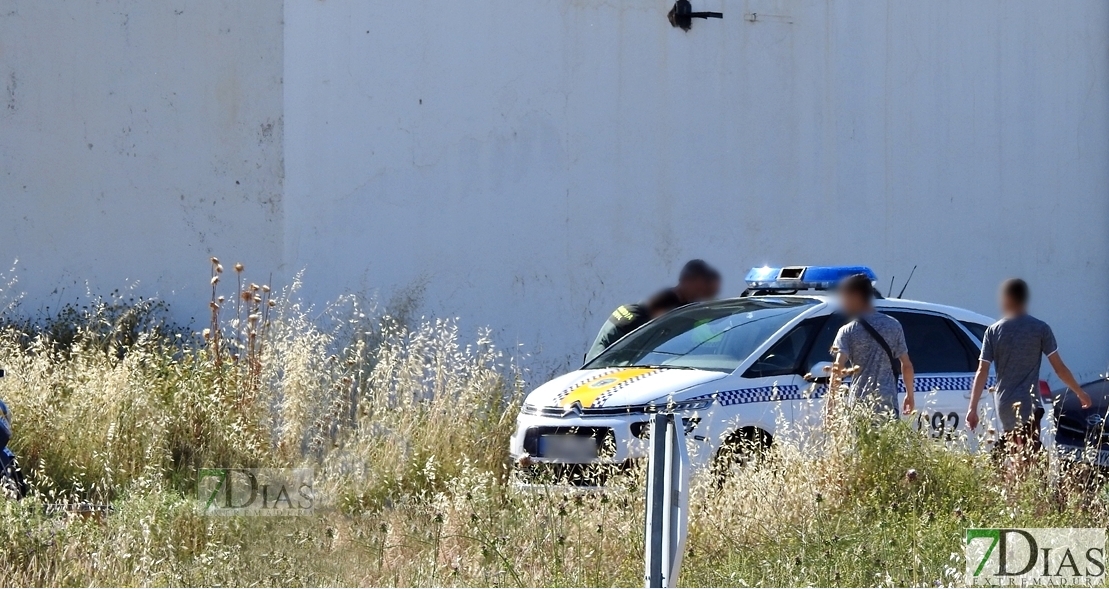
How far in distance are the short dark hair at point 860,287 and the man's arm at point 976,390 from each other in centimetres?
75

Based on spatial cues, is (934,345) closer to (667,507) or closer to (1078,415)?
(1078,415)

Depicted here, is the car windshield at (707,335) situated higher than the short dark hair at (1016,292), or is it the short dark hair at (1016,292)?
the short dark hair at (1016,292)

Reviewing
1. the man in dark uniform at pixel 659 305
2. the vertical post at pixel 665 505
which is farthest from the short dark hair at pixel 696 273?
the vertical post at pixel 665 505

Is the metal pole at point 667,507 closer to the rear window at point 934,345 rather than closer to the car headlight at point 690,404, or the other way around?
the car headlight at point 690,404

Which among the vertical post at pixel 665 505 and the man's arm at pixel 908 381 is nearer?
the vertical post at pixel 665 505

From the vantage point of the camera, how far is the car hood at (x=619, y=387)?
7207 millimetres

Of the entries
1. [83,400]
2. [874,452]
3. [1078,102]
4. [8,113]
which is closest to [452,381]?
[83,400]

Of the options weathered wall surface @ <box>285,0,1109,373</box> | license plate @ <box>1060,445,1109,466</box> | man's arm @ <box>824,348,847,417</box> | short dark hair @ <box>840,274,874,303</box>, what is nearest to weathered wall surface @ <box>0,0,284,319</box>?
weathered wall surface @ <box>285,0,1109,373</box>

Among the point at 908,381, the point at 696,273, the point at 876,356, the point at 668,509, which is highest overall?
the point at 696,273

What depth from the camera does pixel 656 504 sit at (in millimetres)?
4289

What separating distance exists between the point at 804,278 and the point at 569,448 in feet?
7.29

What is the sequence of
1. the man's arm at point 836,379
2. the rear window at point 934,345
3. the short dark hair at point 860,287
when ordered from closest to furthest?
the man's arm at point 836,379 → the short dark hair at point 860,287 → the rear window at point 934,345

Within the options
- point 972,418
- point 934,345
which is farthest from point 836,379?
point 934,345

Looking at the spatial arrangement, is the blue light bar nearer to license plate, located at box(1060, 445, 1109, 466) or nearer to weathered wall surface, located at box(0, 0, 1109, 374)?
license plate, located at box(1060, 445, 1109, 466)
